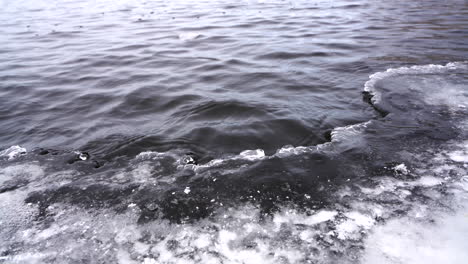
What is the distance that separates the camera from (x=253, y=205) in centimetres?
223

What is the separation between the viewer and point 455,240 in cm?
182

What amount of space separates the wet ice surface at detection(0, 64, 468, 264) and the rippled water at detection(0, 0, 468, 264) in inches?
0.5

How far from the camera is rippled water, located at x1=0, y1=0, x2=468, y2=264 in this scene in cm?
195

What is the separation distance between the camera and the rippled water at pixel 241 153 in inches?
76.8

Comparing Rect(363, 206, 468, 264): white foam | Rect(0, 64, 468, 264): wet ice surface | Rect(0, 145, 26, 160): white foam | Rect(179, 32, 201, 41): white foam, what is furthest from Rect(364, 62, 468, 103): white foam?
Rect(179, 32, 201, 41): white foam

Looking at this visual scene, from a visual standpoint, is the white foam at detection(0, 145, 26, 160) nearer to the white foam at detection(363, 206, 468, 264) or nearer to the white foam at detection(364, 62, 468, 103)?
the white foam at detection(363, 206, 468, 264)

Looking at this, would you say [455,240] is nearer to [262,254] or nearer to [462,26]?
[262,254]

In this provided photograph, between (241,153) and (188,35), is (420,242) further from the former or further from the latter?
(188,35)

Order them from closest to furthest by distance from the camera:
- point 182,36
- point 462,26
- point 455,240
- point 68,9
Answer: point 455,240, point 462,26, point 182,36, point 68,9

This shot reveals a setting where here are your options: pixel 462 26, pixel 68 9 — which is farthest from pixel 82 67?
pixel 68 9

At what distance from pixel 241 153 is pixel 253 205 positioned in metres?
0.77

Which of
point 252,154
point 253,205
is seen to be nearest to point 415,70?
point 252,154

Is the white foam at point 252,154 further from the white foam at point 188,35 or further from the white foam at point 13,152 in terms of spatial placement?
the white foam at point 188,35

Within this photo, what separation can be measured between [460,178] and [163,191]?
2260 mm
